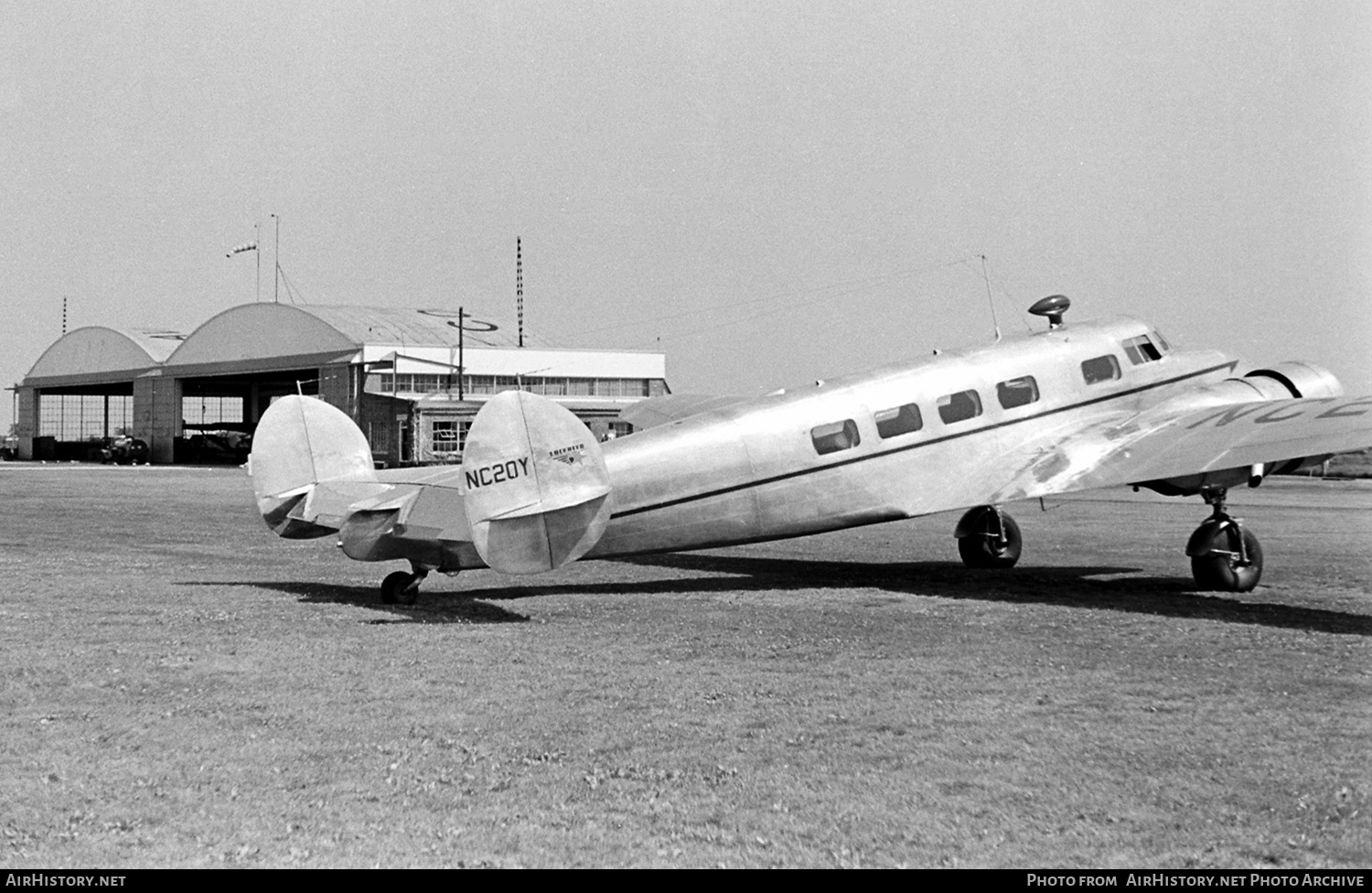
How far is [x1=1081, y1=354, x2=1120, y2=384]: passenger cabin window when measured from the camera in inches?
690

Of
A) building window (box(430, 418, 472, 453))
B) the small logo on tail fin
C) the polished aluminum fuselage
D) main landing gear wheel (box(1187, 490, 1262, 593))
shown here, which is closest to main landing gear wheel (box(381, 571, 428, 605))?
the polished aluminum fuselage

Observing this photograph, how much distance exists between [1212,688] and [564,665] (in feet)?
15.6

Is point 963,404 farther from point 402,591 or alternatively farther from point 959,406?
point 402,591

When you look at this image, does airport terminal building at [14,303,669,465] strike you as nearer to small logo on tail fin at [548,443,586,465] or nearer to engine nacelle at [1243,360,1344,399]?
engine nacelle at [1243,360,1344,399]

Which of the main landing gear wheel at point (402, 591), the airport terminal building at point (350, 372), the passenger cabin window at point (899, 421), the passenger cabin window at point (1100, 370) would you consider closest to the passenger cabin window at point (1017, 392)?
the passenger cabin window at point (1100, 370)

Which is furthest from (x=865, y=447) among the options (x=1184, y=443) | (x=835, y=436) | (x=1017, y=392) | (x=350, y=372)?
(x=350, y=372)

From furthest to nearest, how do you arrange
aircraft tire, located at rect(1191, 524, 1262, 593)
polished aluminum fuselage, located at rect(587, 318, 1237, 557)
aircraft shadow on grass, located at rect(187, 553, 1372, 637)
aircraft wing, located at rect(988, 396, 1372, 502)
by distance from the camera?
aircraft tire, located at rect(1191, 524, 1262, 593), polished aluminum fuselage, located at rect(587, 318, 1237, 557), aircraft wing, located at rect(988, 396, 1372, 502), aircraft shadow on grass, located at rect(187, 553, 1372, 637)

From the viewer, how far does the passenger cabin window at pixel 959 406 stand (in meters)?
16.3

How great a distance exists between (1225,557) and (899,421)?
4.04 m

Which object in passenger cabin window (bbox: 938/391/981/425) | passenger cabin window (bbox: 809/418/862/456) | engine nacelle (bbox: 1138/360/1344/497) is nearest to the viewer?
passenger cabin window (bbox: 809/418/862/456)

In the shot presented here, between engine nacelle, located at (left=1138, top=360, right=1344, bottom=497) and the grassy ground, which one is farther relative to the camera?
the grassy ground

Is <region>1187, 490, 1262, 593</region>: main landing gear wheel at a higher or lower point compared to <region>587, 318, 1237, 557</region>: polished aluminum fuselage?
lower

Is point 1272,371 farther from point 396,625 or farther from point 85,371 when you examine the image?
point 85,371

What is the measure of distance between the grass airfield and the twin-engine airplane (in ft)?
2.84
